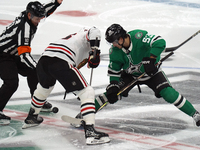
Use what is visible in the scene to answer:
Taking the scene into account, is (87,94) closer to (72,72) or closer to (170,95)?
(72,72)

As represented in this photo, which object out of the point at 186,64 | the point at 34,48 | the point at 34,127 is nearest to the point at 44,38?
the point at 34,48

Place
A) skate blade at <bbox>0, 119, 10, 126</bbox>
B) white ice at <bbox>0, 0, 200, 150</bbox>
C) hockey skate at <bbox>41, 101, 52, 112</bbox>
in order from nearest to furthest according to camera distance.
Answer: white ice at <bbox>0, 0, 200, 150</bbox>, skate blade at <bbox>0, 119, 10, 126</bbox>, hockey skate at <bbox>41, 101, 52, 112</bbox>

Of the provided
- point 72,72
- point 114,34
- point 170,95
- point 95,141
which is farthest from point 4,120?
point 170,95

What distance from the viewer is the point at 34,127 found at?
3.16m

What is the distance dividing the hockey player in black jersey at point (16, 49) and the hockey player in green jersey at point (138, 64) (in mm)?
756

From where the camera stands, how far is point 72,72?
280cm

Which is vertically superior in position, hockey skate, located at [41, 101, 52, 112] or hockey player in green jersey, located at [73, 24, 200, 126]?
hockey player in green jersey, located at [73, 24, 200, 126]

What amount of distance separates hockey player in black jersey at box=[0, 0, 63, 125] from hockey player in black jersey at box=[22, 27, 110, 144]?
12.4 inches

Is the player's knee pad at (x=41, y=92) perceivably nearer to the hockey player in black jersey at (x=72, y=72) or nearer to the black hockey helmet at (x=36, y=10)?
the hockey player in black jersey at (x=72, y=72)

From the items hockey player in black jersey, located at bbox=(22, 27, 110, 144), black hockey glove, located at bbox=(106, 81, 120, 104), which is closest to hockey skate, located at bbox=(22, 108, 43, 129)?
hockey player in black jersey, located at bbox=(22, 27, 110, 144)

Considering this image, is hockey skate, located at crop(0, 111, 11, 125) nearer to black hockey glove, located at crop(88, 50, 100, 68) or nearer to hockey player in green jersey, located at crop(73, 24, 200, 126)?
hockey player in green jersey, located at crop(73, 24, 200, 126)

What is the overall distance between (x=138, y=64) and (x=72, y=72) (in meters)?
0.66

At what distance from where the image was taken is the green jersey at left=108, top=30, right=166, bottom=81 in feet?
9.86

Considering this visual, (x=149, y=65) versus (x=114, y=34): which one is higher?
(x=114, y=34)
